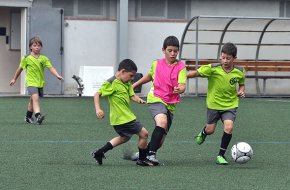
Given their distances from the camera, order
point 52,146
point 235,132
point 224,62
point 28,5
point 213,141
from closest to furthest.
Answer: point 224,62 → point 52,146 → point 213,141 → point 235,132 → point 28,5

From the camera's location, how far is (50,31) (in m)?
31.3

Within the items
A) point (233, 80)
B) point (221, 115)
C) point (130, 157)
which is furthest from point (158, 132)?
point (233, 80)

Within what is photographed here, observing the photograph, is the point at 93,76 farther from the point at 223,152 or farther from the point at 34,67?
the point at 223,152

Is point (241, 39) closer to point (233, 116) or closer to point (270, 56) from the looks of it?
point (270, 56)

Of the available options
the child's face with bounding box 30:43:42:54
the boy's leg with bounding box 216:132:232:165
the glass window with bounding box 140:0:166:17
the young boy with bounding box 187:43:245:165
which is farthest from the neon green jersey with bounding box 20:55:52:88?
the glass window with bounding box 140:0:166:17

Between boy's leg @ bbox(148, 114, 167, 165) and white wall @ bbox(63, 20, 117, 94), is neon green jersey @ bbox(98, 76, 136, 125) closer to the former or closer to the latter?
boy's leg @ bbox(148, 114, 167, 165)

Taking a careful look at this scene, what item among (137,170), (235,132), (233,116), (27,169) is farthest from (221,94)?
(235,132)

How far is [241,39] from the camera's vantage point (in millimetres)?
31250

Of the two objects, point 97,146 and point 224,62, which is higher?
point 224,62

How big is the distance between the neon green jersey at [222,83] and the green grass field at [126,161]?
733 mm

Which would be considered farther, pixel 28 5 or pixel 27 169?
pixel 28 5

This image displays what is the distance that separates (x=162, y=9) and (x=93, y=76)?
3.66 metres

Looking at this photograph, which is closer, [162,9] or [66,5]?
[66,5]

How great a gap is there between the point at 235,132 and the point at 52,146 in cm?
441
